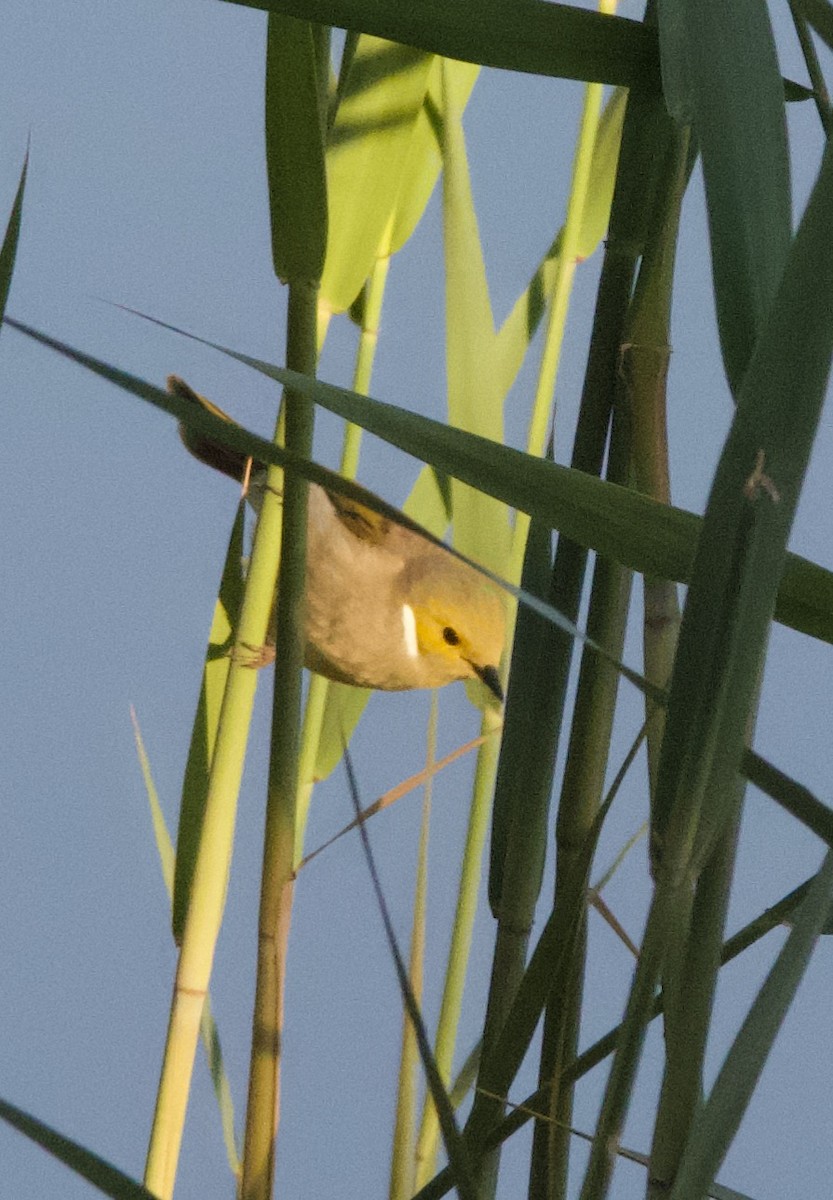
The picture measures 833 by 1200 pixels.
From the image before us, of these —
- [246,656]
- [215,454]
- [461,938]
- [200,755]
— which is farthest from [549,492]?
[215,454]

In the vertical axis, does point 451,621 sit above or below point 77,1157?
above

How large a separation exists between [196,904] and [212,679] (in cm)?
17

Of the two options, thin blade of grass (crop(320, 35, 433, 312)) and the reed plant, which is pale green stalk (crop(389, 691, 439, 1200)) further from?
thin blade of grass (crop(320, 35, 433, 312))

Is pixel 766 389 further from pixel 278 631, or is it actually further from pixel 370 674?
pixel 370 674

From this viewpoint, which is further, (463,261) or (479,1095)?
(463,261)

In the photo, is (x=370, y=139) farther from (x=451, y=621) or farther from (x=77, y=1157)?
(x=451, y=621)

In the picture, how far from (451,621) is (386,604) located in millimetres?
63

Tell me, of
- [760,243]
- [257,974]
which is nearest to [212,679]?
[257,974]

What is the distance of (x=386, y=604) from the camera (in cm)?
116

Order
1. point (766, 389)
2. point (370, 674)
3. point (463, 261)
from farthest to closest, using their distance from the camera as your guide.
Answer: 1. point (370, 674)
2. point (463, 261)
3. point (766, 389)

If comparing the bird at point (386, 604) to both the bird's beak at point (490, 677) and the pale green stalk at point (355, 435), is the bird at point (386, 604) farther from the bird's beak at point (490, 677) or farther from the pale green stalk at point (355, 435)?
the pale green stalk at point (355, 435)

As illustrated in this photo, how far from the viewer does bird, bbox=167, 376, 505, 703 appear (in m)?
1.07

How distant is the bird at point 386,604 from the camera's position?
3.51ft

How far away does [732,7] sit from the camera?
0.31 meters
